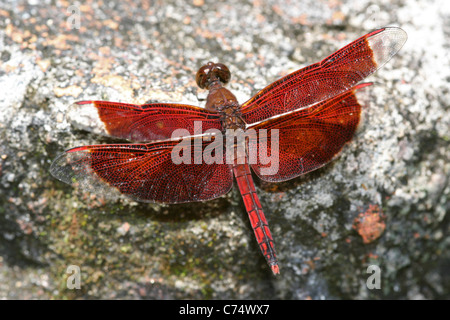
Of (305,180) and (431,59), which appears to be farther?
(431,59)

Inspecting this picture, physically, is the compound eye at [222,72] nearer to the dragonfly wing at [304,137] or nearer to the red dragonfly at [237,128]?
the red dragonfly at [237,128]

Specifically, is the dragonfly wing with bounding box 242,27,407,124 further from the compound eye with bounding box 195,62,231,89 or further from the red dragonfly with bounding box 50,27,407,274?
the compound eye with bounding box 195,62,231,89

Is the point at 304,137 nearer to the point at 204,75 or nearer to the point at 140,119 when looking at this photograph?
the point at 204,75

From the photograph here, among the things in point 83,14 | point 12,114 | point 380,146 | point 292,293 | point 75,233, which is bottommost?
point 292,293

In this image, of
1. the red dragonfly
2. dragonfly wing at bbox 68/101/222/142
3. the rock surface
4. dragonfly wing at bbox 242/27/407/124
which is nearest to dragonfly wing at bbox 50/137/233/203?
the red dragonfly

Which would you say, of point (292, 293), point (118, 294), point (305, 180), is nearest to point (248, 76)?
point (305, 180)

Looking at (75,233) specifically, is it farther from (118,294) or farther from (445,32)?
(445,32)

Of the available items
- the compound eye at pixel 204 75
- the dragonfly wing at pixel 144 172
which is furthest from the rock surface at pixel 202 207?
the dragonfly wing at pixel 144 172
